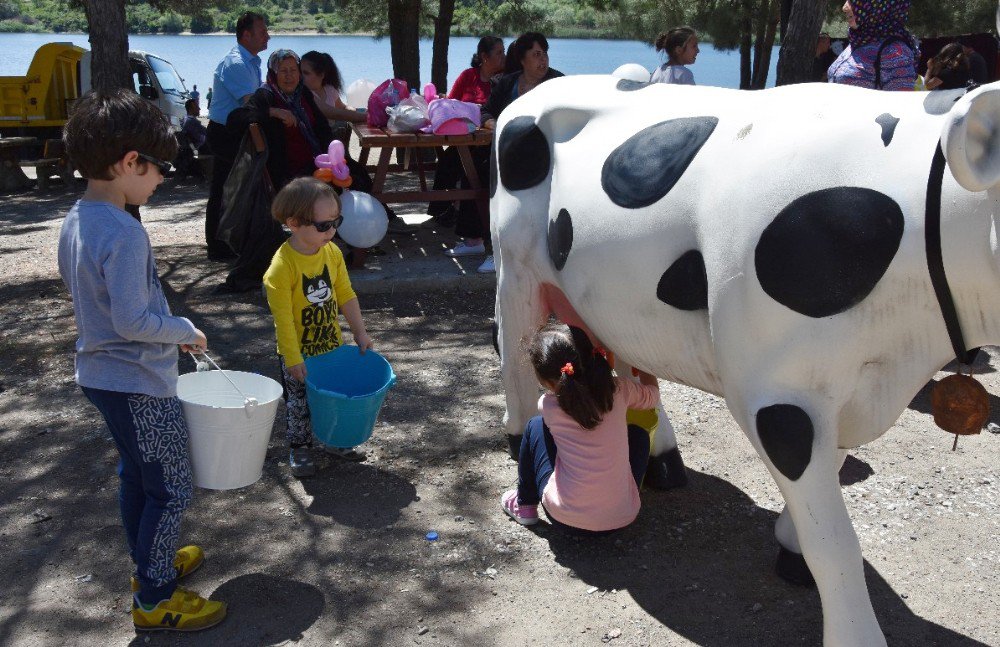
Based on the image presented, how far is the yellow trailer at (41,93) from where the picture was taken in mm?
14469

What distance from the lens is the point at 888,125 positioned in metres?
2.20

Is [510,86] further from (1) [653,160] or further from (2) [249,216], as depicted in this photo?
(1) [653,160]

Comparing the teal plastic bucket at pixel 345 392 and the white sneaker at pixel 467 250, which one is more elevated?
the teal plastic bucket at pixel 345 392

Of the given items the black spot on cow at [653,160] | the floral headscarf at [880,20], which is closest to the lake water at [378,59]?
the floral headscarf at [880,20]

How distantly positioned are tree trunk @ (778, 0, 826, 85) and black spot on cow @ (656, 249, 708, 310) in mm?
4558

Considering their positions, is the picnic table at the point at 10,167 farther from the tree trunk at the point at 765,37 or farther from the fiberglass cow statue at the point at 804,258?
the tree trunk at the point at 765,37

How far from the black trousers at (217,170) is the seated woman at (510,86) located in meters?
1.80

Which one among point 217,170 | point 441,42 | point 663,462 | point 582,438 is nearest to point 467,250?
point 217,170

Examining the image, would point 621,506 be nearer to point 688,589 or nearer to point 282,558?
point 688,589

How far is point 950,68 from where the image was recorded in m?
5.62

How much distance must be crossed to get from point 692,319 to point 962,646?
4.33ft

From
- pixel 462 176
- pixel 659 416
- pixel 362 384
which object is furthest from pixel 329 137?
pixel 659 416

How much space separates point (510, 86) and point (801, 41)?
6.93ft

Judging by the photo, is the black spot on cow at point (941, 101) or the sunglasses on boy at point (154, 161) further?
the sunglasses on boy at point (154, 161)
